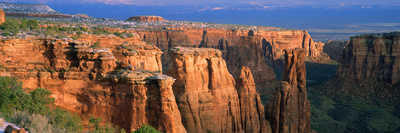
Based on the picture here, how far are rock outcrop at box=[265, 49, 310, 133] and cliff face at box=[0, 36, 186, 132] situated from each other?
18161 millimetres

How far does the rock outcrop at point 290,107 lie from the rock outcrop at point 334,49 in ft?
359

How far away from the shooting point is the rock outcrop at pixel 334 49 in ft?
496

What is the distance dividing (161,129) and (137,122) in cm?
151

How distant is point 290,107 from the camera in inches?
1711

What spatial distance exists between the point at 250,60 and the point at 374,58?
24.4 meters

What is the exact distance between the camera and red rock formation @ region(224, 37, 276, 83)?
293ft

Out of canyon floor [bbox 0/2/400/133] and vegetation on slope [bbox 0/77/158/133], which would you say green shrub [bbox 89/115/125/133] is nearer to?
vegetation on slope [bbox 0/77/158/133]

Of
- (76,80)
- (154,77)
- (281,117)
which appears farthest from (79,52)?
(281,117)

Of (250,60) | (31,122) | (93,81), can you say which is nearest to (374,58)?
(250,60)

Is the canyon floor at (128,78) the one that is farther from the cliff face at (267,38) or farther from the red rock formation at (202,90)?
the cliff face at (267,38)

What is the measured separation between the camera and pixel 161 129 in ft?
86.5

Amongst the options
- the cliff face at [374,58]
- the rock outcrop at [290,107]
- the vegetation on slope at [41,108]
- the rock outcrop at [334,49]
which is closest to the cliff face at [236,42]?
the rock outcrop at [334,49]

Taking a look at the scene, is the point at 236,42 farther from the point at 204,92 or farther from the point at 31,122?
the point at 31,122

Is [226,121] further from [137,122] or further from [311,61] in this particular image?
[311,61]
